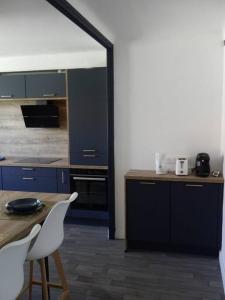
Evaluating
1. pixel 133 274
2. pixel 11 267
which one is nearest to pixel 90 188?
pixel 133 274

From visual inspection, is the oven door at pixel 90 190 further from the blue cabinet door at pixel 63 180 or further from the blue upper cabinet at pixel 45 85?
the blue upper cabinet at pixel 45 85

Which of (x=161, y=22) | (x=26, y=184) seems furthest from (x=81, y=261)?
(x=161, y=22)

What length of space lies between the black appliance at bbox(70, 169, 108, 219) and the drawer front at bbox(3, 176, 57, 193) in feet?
0.99

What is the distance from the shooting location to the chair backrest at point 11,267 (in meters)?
1.38

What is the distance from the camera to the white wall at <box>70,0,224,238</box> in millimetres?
3281

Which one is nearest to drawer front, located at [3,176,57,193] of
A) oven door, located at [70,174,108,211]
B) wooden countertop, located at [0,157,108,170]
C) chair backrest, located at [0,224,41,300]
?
wooden countertop, located at [0,157,108,170]

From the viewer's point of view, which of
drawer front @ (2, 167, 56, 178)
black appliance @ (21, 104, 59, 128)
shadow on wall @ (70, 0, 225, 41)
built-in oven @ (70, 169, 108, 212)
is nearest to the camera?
shadow on wall @ (70, 0, 225, 41)

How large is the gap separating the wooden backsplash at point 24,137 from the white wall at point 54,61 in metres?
0.54

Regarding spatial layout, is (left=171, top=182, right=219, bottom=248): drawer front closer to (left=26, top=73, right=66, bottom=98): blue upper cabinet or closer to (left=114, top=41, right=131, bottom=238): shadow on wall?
(left=114, top=41, right=131, bottom=238): shadow on wall

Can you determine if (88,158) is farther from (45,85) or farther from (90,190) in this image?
(45,85)

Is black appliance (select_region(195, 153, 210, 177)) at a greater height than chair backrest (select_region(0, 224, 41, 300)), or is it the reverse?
black appliance (select_region(195, 153, 210, 177))

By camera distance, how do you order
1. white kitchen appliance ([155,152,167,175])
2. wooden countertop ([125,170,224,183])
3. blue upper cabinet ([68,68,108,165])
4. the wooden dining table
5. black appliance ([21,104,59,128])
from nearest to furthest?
the wooden dining table → wooden countertop ([125,170,224,183]) → white kitchen appliance ([155,152,167,175]) → blue upper cabinet ([68,68,108,165]) → black appliance ([21,104,59,128])

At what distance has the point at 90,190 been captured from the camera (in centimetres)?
411

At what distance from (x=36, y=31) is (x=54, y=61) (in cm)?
119
